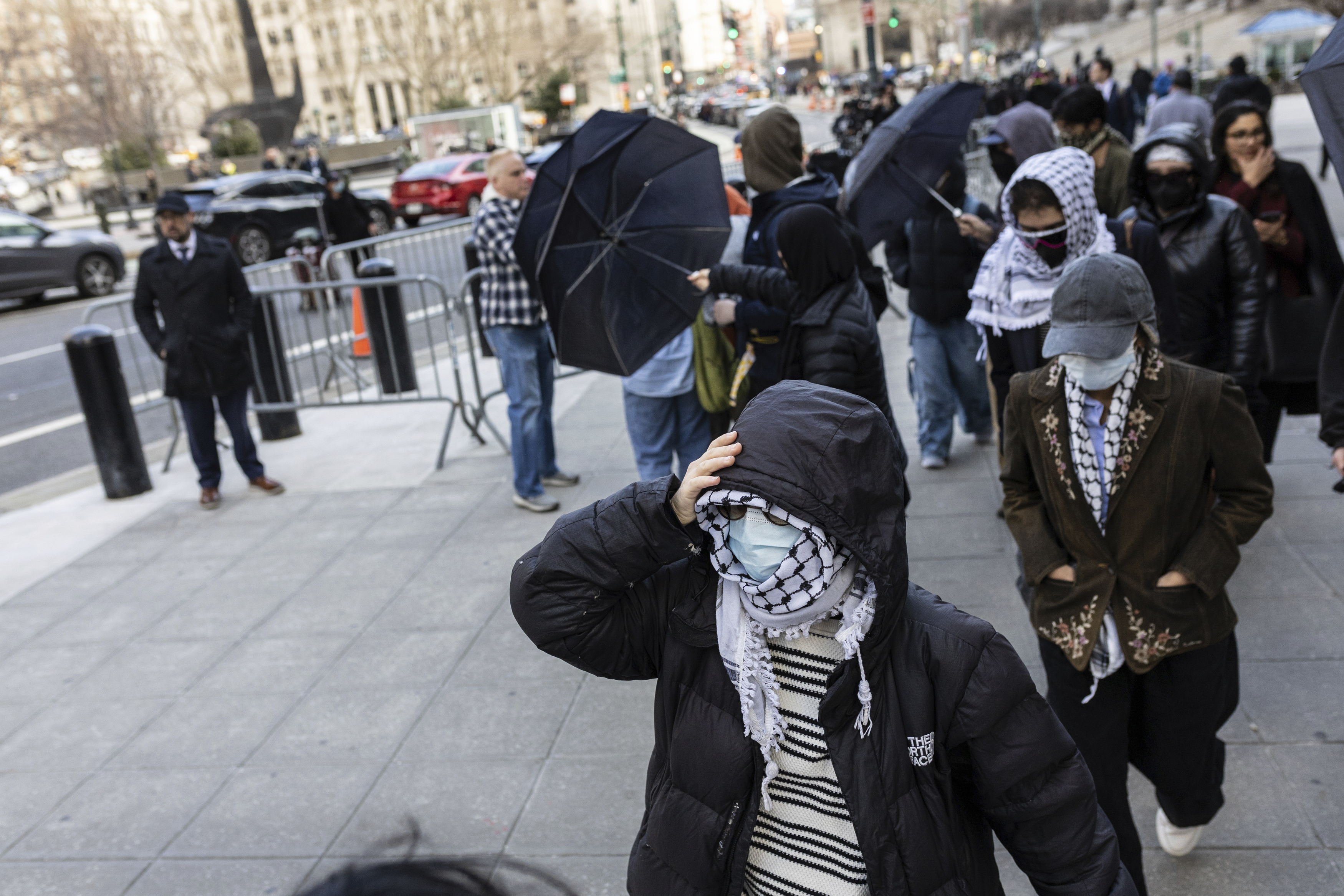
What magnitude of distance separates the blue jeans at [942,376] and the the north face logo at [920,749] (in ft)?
16.0

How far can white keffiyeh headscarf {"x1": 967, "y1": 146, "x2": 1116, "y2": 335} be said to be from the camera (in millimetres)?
4188

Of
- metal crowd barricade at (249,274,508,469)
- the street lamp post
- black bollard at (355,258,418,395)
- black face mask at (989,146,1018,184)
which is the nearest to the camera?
black face mask at (989,146,1018,184)

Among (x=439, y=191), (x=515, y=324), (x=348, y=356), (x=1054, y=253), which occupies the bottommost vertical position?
(x=348, y=356)

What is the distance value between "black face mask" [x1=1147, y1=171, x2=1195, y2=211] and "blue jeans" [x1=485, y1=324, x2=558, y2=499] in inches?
134

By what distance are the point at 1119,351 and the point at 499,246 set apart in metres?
4.52

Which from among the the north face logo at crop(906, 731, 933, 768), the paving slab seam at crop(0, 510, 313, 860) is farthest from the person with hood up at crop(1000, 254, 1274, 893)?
the paving slab seam at crop(0, 510, 313, 860)

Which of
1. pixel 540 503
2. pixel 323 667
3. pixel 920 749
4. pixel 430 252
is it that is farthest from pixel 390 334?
pixel 920 749

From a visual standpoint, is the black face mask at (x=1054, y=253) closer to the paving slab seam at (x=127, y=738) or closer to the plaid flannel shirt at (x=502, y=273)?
the plaid flannel shirt at (x=502, y=273)

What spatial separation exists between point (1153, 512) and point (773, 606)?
134cm

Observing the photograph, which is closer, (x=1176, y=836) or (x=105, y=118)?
(x=1176, y=836)

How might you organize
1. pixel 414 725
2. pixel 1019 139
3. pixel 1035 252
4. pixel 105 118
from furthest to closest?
pixel 105 118
pixel 1019 139
pixel 414 725
pixel 1035 252

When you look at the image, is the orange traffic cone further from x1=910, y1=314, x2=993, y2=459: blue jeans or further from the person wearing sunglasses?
the person wearing sunglasses

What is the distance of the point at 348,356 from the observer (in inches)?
386

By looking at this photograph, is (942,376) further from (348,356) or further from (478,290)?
(348,356)
